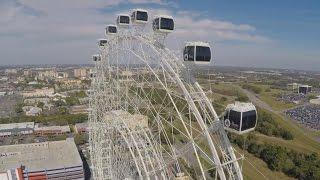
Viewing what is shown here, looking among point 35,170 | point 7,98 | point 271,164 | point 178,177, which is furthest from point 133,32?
point 7,98

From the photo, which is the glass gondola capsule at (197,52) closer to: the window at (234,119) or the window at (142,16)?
the window at (234,119)

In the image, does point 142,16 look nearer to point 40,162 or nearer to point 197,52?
point 197,52

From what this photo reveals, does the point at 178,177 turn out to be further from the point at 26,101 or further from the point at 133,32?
the point at 26,101

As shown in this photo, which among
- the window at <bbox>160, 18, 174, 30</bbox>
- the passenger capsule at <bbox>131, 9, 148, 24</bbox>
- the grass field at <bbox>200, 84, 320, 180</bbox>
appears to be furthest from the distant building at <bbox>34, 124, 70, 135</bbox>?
the window at <bbox>160, 18, 174, 30</bbox>

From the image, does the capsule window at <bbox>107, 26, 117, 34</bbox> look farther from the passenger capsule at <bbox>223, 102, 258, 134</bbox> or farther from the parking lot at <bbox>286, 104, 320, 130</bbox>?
the parking lot at <bbox>286, 104, 320, 130</bbox>

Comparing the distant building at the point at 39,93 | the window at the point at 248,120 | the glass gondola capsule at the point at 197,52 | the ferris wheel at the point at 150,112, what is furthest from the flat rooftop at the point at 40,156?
the distant building at the point at 39,93

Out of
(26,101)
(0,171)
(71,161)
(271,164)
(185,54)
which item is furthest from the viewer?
(26,101)

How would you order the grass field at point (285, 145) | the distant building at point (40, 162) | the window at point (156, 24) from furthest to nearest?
the grass field at point (285, 145)
the distant building at point (40, 162)
the window at point (156, 24)

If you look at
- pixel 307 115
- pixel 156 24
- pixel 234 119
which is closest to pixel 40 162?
pixel 156 24
